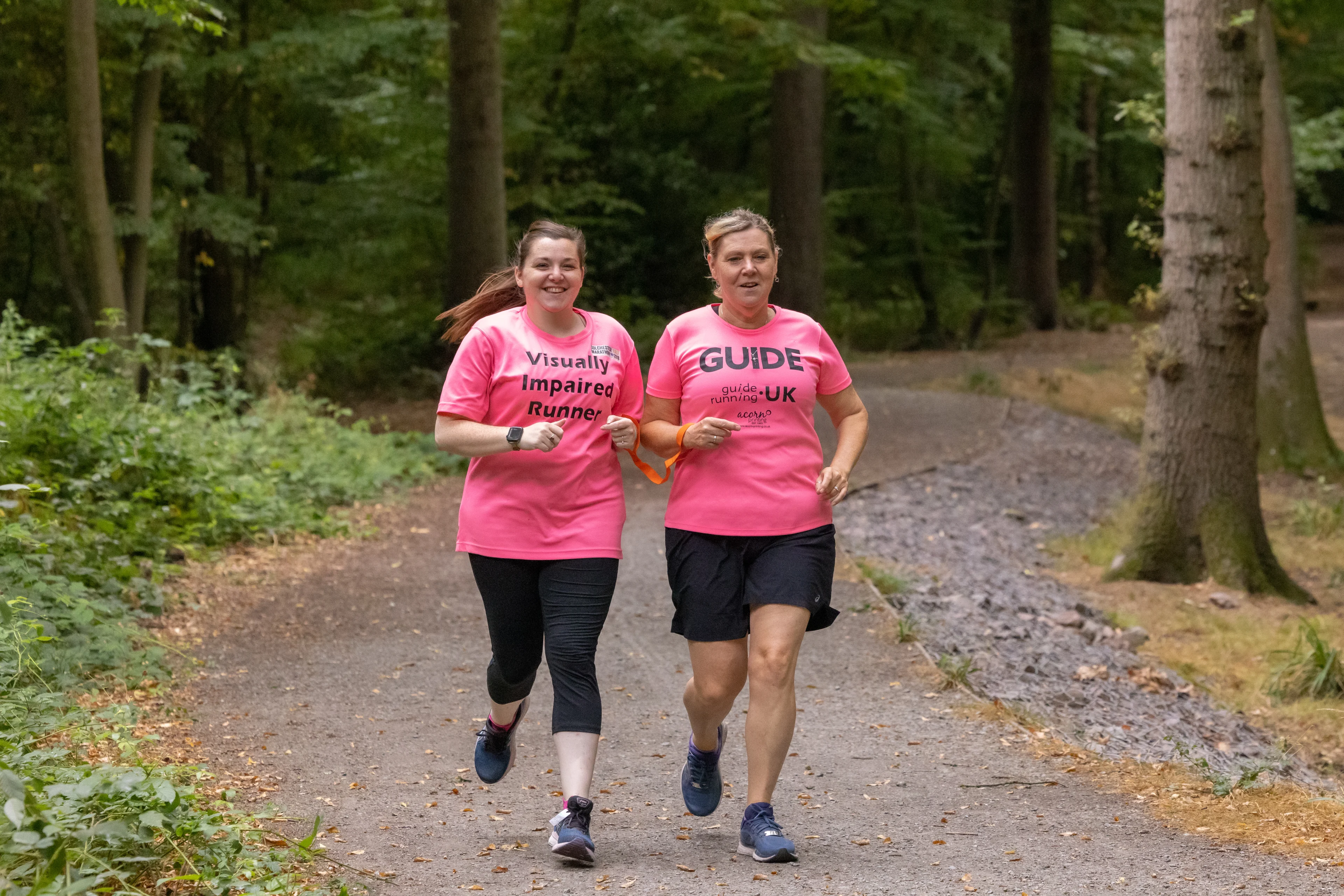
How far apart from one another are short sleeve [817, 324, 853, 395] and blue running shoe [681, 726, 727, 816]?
1.22 metres

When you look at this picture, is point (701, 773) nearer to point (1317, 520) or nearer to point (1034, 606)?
point (1034, 606)

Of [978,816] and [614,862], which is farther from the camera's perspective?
[978,816]

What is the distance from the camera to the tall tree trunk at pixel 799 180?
800 inches

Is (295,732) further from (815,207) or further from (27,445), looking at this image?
(815,207)

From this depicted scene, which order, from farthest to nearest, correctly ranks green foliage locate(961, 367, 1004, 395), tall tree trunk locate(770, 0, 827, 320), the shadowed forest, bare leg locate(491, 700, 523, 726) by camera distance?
tall tree trunk locate(770, 0, 827, 320) → green foliage locate(961, 367, 1004, 395) → the shadowed forest → bare leg locate(491, 700, 523, 726)

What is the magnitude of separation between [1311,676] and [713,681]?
4466 millimetres

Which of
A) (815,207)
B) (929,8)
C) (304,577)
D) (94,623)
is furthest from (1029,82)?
(94,623)

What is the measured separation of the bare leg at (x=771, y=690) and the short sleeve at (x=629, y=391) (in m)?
0.78

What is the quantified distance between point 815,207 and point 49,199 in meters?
10.8

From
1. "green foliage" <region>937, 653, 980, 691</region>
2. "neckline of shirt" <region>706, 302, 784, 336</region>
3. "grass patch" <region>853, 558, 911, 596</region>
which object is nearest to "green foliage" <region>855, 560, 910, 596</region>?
"grass patch" <region>853, 558, 911, 596</region>

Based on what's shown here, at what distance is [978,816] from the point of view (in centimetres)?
502

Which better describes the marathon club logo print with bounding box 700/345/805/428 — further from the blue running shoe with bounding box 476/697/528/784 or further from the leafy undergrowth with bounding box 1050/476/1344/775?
the leafy undergrowth with bounding box 1050/476/1344/775

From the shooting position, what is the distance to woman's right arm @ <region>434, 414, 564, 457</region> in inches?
168

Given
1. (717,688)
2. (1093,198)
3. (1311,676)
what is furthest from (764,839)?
(1093,198)
